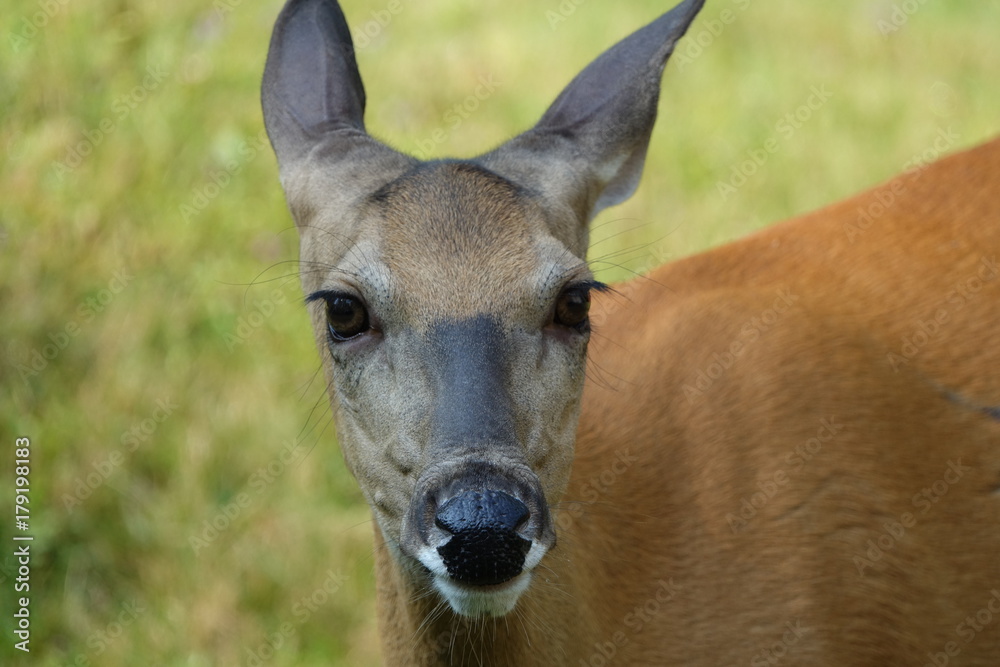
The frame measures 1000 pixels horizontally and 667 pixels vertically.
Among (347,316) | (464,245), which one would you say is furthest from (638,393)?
(347,316)

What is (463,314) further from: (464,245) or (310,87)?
(310,87)

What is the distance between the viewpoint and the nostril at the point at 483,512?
296 cm

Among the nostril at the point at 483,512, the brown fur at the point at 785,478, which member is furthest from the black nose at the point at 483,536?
the brown fur at the point at 785,478

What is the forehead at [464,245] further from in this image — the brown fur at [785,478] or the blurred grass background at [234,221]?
the blurred grass background at [234,221]

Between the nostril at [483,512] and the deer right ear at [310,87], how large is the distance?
155cm

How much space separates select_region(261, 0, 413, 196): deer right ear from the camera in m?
4.27

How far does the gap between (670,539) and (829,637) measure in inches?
21.5

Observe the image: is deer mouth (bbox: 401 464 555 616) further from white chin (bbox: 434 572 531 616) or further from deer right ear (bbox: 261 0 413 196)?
deer right ear (bbox: 261 0 413 196)

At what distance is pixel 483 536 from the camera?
2957 millimetres

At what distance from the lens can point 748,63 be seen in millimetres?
9078

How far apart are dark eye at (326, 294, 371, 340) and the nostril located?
72cm

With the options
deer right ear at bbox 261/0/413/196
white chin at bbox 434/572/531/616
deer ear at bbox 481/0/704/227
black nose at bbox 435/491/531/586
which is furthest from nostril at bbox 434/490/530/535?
deer right ear at bbox 261/0/413/196

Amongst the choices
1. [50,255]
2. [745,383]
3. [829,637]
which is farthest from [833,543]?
[50,255]

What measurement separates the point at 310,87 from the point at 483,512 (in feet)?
6.37
